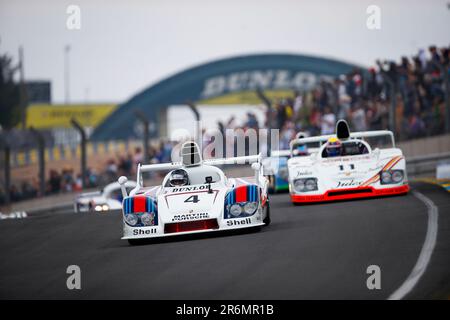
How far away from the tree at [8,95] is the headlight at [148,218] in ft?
124

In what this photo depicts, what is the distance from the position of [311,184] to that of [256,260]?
5641 millimetres

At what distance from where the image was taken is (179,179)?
41.0 feet

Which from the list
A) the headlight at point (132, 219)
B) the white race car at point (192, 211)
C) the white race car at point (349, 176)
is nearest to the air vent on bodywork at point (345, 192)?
the white race car at point (349, 176)

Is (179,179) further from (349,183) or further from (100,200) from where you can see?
(100,200)

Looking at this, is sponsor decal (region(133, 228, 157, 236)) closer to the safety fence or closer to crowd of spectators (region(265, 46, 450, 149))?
crowd of spectators (region(265, 46, 450, 149))

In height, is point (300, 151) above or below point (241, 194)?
above

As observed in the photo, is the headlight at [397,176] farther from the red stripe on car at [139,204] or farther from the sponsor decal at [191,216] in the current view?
the red stripe on car at [139,204]

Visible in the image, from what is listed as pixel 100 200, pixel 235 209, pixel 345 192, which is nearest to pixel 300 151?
pixel 345 192

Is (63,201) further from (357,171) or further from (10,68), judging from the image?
(10,68)

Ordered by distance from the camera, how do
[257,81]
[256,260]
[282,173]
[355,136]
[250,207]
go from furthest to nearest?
[257,81] < [282,173] < [355,136] < [250,207] < [256,260]

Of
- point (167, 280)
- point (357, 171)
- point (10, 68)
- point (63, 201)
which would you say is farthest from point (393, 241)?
point (10, 68)

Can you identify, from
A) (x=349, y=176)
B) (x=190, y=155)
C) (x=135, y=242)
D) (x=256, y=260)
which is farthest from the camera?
(x=349, y=176)

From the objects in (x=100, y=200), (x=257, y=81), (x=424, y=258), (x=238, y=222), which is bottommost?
(x=100, y=200)
